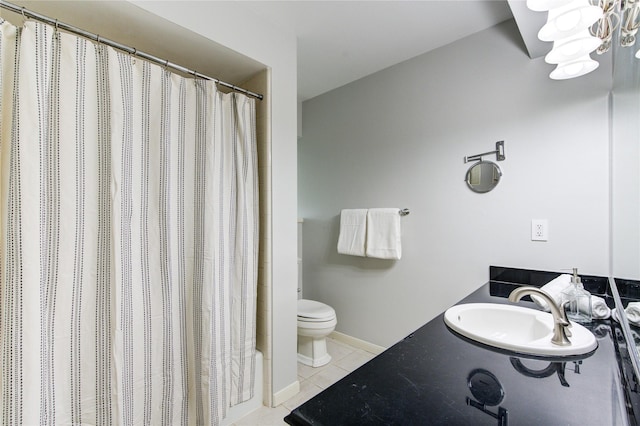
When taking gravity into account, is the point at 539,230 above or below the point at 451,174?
below

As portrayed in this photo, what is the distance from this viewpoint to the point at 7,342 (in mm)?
972

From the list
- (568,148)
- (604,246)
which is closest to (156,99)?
(568,148)

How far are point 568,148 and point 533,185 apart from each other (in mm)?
252

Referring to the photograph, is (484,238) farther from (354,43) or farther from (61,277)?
(61,277)

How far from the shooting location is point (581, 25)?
108cm

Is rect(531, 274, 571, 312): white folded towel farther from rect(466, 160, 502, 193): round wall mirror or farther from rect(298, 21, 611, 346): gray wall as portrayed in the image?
rect(466, 160, 502, 193): round wall mirror

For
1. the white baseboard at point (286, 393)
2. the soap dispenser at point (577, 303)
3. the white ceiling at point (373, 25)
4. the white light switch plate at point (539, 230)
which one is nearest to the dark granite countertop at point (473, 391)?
the soap dispenser at point (577, 303)

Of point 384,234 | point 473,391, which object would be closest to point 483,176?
point 384,234

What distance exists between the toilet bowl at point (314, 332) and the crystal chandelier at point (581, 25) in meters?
2.05

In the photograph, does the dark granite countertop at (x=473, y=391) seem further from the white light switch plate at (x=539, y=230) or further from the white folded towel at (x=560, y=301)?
the white light switch plate at (x=539, y=230)

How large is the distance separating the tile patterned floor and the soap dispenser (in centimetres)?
149

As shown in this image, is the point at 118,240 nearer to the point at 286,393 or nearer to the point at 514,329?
the point at 286,393

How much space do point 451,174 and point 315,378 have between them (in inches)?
69.7

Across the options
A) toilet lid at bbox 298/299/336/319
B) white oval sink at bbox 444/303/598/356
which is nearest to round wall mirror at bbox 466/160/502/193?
white oval sink at bbox 444/303/598/356
